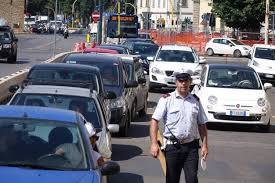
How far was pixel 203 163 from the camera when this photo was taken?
8.64 meters

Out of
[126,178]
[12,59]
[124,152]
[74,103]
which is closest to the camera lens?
[74,103]

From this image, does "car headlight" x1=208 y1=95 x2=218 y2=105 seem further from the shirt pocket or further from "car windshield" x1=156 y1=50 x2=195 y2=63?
"car windshield" x1=156 y1=50 x2=195 y2=63

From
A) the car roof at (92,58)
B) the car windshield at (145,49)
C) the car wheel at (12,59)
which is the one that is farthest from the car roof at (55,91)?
the car wheel at (12,59)

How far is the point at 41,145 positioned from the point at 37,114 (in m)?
0.39

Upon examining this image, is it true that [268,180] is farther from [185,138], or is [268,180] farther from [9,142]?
[9,142]

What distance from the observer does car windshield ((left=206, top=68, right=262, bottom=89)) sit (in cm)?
1939

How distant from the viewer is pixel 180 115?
332 inches

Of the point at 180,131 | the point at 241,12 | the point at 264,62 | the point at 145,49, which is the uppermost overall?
the point at 241,12

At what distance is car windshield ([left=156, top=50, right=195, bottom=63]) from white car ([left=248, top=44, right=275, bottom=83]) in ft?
20.9

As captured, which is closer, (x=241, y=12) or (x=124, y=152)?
(x=124, y=152)

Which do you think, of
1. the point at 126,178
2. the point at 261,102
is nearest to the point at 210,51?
the point at 261,102

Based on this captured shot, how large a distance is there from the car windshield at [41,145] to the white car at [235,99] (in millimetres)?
11168

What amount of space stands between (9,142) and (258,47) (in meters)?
30.7

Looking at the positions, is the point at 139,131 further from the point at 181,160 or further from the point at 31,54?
the point at 31,54
